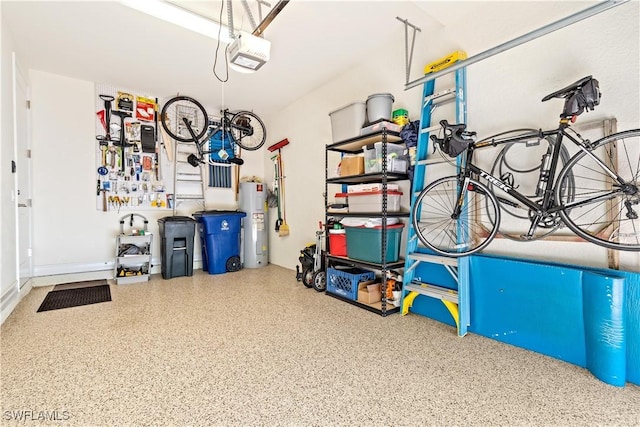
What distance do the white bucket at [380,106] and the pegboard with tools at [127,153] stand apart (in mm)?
3419

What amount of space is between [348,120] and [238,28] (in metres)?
1.41

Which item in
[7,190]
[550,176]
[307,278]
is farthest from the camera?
[307,278]

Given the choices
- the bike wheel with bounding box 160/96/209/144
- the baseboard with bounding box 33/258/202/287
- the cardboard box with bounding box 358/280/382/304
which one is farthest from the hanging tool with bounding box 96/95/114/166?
the cardboard box with bounding box 358/280/382/304

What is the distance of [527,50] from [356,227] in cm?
192

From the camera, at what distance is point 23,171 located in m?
3.41

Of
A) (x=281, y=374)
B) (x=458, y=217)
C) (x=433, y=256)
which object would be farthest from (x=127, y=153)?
(x=458, y=217)

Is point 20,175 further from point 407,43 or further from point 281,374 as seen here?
point 407,43

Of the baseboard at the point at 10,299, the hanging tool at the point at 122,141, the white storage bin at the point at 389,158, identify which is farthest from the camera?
the hanging tool at the point at 122,141

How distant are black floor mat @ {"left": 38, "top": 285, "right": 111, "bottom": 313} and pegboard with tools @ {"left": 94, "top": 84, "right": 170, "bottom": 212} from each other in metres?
1.19

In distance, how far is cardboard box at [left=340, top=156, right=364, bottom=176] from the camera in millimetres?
3039

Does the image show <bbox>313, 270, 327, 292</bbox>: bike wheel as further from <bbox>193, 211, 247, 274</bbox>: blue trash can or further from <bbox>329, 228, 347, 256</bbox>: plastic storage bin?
<bbox>193, 211, 247, 274</bbox>: blue trash can

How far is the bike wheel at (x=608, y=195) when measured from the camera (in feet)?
5.36

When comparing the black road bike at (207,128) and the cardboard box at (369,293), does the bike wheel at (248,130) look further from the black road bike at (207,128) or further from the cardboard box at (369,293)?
the cardboard box at (369,293)

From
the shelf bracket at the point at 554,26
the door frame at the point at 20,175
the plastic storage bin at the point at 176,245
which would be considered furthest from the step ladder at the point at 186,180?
the shelf bracket at the point at 554,26
